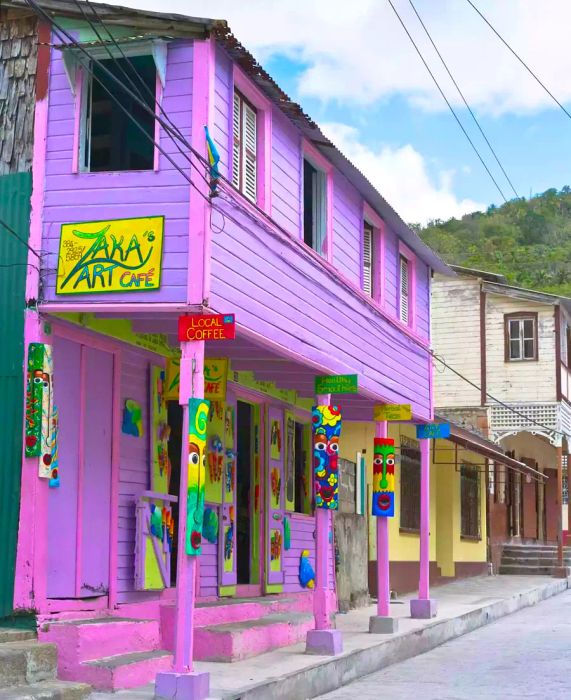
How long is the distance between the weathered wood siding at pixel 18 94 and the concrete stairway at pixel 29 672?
13.1 feet

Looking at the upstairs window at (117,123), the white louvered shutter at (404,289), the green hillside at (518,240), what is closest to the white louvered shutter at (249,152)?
the upstairs window at (117,123)

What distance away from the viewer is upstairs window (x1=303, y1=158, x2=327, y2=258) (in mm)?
13031

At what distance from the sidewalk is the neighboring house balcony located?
23.3 feet

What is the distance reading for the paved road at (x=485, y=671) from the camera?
34.6 ft

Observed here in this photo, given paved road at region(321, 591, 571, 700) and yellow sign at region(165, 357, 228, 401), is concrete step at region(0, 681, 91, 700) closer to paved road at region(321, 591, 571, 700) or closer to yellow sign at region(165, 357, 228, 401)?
paved road at region(321, 591, 571, 700)

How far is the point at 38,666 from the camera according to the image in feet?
27.7

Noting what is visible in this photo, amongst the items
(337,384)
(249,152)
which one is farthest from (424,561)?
(249,152)

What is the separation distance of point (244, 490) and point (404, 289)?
4254mm

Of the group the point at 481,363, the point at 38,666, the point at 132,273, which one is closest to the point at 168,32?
the point at 132,273

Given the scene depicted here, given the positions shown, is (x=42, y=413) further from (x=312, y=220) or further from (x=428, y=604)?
(x=428, y=604)

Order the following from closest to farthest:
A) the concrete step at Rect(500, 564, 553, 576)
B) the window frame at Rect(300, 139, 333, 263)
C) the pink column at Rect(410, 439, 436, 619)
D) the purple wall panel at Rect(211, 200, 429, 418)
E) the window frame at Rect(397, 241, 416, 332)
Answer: the purple wall panel at Rect(211, 200, 429, 418) < the window frame at Rect(300, 139, 333, 263) < the pink column at Rect(410, 439, 436, 619) < the window frame at Rect(397, 241, 416, 332) < the concrete step at Rect(500, 564, 553, 576)

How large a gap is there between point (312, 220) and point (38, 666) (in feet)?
21.3

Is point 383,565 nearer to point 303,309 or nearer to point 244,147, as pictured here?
point 303,309

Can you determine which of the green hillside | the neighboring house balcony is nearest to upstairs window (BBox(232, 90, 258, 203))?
the neighboring house balcony
